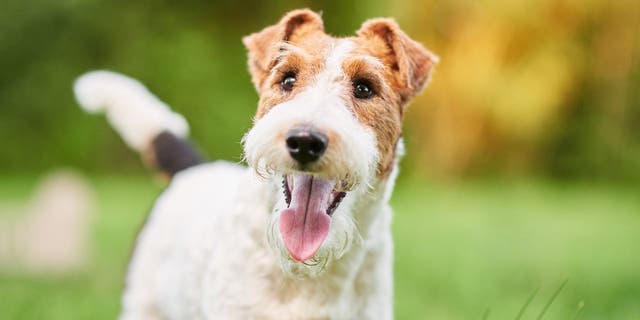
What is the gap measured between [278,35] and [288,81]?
336 millimetres

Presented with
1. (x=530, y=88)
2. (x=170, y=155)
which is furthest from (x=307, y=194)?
(x=530, y=88)

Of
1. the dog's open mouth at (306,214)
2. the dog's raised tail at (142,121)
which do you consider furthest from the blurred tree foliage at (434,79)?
the dog's open mouth at (306,214)

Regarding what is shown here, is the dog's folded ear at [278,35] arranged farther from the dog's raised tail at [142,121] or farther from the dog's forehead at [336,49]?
the dog's raised tail at [142,121]

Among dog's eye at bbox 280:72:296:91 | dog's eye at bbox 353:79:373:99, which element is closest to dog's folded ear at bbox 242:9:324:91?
dog's eye at bbox 280:72:296:91

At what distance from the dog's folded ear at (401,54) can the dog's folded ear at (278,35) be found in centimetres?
22

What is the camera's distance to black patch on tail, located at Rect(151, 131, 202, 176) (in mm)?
4566

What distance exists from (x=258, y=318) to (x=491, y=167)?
A: 16.8m

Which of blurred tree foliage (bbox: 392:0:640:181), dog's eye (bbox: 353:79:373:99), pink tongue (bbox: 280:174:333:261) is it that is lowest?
pink tongue (bbox: 280:174:333:261)

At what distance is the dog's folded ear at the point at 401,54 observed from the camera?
3.35 meters

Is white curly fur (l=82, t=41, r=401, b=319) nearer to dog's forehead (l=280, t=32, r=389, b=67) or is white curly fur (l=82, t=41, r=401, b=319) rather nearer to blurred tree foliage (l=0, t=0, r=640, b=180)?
dog's forehead (l=280, t=32, r=389, b=67)

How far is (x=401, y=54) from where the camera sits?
336cm

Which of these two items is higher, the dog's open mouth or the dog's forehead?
the dog's forehead

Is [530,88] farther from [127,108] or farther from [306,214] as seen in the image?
[306,214]

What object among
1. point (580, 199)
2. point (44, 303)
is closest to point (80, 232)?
point (44, 303)
